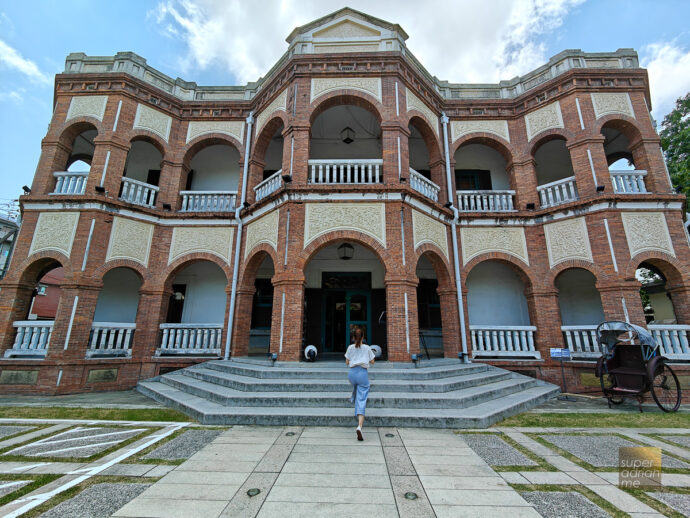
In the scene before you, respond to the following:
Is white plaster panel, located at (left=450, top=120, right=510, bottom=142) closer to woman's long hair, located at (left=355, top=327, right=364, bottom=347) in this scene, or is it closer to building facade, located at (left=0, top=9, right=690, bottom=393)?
building facade, located at (left=0, top=9, right=690, bottom=393)

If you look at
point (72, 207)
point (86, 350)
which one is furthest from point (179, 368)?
point (72, 207)

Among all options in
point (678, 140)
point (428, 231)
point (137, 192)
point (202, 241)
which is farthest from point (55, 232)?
point (678, 140)

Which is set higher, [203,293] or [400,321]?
[203,293]

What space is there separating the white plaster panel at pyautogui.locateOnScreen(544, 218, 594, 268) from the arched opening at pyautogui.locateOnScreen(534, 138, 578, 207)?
87 centimetres

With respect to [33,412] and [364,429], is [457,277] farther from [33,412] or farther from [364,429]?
[33,412]

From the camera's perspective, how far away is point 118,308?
10.1 metres

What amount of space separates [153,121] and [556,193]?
45.1 ft

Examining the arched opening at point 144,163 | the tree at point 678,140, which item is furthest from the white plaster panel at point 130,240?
the tree at point 678,140

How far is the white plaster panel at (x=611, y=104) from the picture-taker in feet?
30.3

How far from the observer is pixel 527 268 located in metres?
9.41

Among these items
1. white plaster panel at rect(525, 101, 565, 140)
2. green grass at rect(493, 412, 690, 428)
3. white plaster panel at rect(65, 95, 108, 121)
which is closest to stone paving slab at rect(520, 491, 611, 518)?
green grass at rect(493, 412, 690, 428)

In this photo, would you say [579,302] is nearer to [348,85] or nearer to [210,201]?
[348,85]

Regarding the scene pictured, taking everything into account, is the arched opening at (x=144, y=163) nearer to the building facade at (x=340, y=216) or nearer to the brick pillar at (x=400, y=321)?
the building facade at (x=340, y=216)

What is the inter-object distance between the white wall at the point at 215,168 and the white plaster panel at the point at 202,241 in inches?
94.1
